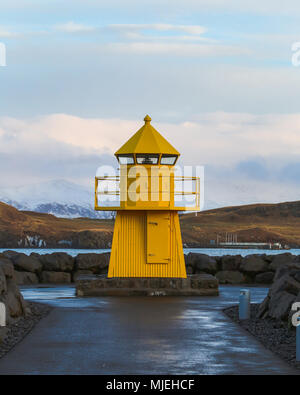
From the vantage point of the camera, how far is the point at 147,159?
71.5 feet

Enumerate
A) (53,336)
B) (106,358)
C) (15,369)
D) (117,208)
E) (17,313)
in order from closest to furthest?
(15,369), (106,358), (53,336), (17,313), (117,208)

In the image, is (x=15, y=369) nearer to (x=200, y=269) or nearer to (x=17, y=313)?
(x=17, y=313)

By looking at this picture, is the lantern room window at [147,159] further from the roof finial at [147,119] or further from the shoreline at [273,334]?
the shoreline at [273,334]

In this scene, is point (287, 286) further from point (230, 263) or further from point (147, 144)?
point (230, 263)

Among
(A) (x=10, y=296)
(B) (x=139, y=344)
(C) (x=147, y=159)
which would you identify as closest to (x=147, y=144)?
(C) (x=147, y=159)

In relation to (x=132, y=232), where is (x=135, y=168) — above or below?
above

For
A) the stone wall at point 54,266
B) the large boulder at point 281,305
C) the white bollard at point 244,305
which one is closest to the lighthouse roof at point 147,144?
the white bollard at point 244,305

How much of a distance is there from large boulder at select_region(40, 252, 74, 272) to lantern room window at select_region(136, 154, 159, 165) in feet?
26.0

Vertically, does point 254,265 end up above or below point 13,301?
below

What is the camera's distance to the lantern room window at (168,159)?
2180 centimetres

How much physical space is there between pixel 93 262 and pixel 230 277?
5.71 m

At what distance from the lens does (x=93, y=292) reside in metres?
21.5

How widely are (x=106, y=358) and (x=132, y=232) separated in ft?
37.3
